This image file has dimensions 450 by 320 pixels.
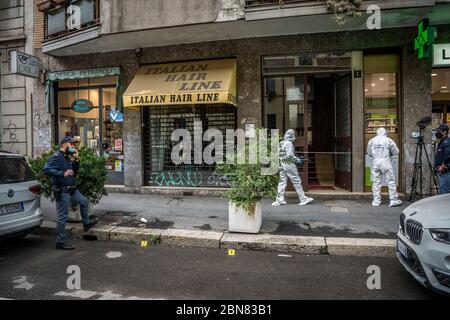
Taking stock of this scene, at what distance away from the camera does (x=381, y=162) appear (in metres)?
8.41

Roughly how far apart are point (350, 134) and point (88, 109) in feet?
26.7

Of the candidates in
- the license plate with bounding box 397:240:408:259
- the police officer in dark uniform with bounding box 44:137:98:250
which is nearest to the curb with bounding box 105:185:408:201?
the police officer in dark uniform with bounding box 44:137:98:250

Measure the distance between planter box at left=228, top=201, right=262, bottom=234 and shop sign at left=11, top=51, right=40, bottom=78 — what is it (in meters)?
8.19

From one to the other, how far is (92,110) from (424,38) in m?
9.52

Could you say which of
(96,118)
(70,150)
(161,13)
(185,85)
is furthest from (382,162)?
(96,118)

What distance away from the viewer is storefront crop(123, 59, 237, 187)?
9484 mm

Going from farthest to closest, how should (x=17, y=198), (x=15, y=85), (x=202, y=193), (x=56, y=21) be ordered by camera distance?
(x=15, y=85) → (x=56, y=21) → (x=202, y=193) → (x=17, y=198)

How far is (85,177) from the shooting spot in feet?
23.5

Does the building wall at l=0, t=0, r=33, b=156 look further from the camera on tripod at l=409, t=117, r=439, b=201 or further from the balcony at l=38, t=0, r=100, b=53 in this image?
the camera on tripod at l=409, t=117, r=439, b=201

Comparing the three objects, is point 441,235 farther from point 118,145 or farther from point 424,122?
point 118,145

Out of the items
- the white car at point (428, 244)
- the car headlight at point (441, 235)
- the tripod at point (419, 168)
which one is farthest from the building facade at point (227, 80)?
the car headlight at point (441, 235)

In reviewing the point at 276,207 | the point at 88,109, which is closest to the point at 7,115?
the point at 88,109

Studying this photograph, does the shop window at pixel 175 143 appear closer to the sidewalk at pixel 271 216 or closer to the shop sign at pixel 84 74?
the sidewalk at pixel 271 216

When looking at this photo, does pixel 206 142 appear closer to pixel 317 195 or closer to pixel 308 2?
pixel 317 195
